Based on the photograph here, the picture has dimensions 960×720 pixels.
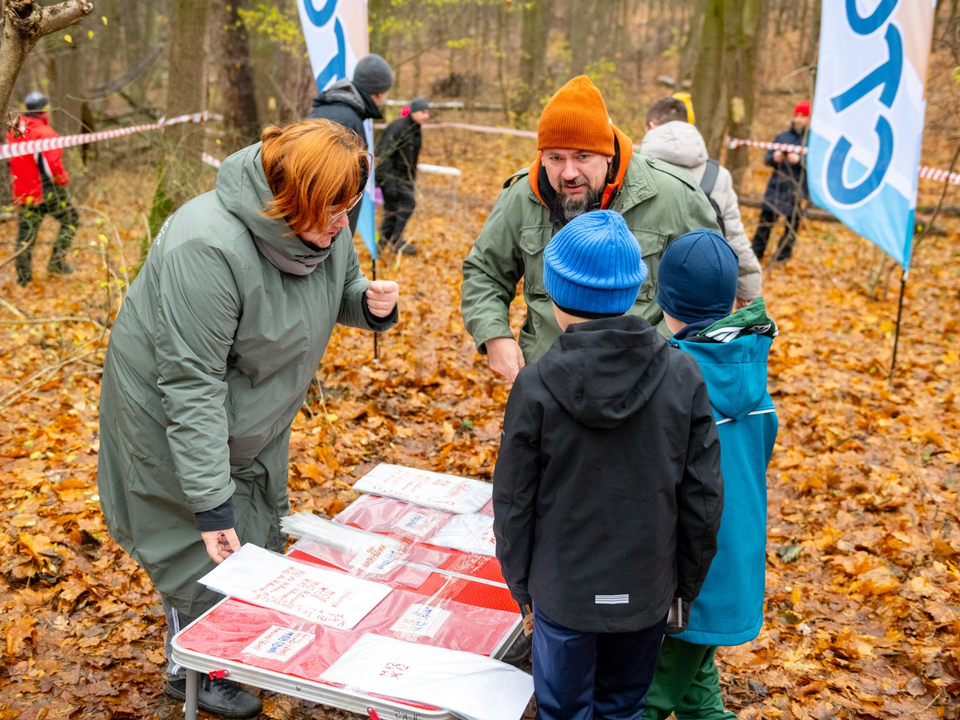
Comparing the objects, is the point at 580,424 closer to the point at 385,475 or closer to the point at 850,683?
the point at 385,475

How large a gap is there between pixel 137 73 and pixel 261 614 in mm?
19067

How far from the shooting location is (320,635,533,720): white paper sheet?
6.86 ft

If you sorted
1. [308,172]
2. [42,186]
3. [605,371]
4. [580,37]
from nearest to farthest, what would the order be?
1. [605,371]
2. [308,172]
3. [42,186]
4. [580,37]

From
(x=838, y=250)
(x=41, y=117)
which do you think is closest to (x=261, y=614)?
(x=41, y=117)

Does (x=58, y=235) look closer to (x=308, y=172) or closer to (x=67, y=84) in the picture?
(x=67, y=84)

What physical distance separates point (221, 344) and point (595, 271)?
107cm

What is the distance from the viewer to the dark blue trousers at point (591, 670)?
2.16 metres

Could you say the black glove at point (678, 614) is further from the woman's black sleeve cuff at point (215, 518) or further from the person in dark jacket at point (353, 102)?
the person in dark jacket at point (353, 102)

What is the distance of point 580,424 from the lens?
198 centimetres

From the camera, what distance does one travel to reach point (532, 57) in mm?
20000

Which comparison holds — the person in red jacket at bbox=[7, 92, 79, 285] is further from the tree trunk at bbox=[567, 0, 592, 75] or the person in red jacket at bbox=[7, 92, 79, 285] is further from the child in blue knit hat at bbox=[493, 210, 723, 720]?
the tree trunk at bbox=[567, 0, 592, 75]

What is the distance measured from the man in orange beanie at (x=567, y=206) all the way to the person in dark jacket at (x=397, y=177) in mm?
6673

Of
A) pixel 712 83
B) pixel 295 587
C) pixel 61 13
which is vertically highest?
pixel 712 83

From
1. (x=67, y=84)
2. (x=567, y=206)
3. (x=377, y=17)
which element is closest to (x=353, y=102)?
(x=567, y=206)
